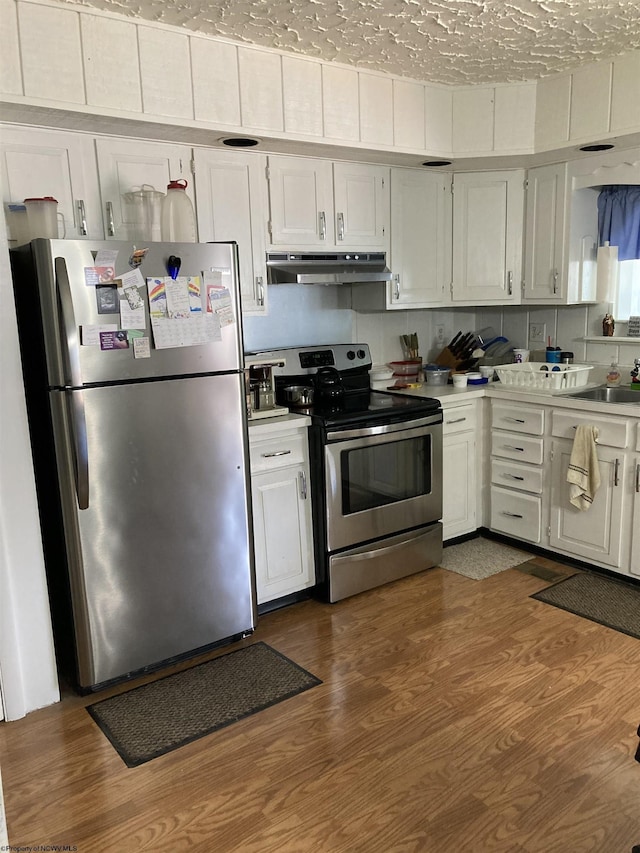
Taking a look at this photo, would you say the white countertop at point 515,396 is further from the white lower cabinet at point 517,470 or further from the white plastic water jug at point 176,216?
the white plastic water jug at point 176,216

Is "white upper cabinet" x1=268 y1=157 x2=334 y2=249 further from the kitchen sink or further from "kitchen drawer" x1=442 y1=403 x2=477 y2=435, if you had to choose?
the kitchen sink

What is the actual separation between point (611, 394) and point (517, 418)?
0.53 meters

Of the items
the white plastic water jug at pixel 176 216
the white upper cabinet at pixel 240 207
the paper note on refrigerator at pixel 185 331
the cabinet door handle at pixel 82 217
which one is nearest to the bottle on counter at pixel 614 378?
the white upper cabinet at pixel 240 207

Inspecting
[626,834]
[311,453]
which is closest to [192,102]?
[311,453]

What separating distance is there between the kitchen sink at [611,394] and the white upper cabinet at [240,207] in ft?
5.73

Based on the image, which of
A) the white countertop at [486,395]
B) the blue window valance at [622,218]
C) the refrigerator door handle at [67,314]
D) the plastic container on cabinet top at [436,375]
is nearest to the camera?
the refrigerator door handle at [67,314]

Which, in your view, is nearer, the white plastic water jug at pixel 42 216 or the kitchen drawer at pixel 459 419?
the white plastic water jug at pixel 42 216

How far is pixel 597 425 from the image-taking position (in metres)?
3.34

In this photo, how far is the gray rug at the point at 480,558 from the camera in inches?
143

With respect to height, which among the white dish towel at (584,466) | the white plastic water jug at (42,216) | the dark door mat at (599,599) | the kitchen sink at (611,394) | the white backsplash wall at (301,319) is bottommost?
the dark door mat at (599,599)

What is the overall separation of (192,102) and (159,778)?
2495mm

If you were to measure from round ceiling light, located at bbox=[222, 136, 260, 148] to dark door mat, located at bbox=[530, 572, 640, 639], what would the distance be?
250 centimetres

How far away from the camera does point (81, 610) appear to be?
2.52 meters

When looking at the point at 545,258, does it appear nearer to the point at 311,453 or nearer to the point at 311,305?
the point at 311,305
